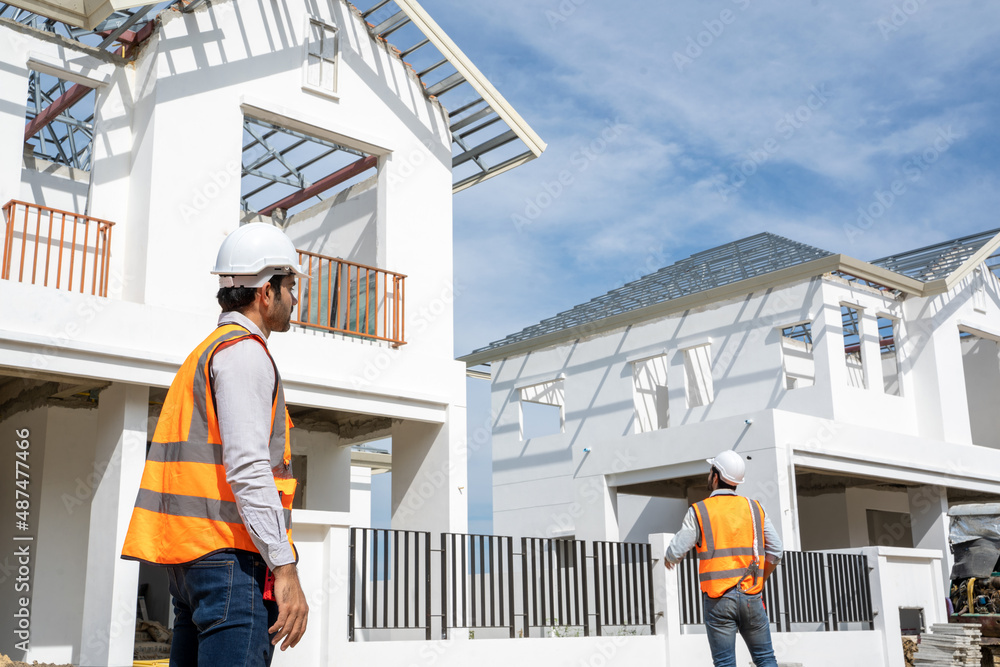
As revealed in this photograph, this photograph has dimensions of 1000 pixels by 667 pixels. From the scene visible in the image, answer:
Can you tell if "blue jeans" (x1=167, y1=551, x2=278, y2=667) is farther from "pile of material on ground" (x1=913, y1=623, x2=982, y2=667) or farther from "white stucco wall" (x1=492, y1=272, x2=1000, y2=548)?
"white stucco wall" (x1=492, y1=272, x2=1000, y2=548)

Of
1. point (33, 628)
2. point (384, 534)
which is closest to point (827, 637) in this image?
point (384, 534)

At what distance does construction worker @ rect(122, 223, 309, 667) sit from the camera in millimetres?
2664

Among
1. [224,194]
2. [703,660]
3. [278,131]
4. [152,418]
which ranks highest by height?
[278,131]

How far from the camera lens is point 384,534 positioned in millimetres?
9297

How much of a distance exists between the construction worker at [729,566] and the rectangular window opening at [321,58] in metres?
8.89

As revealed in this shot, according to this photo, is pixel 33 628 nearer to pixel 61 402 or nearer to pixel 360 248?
pixel 61 402

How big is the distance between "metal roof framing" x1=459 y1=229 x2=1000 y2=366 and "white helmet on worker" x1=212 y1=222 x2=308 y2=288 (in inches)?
731

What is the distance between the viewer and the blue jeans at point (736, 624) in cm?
664

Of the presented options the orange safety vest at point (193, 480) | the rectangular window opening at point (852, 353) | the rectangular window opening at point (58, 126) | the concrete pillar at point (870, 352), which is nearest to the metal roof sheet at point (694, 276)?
the concrete pillar at point (870, 352)

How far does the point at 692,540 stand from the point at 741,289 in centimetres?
1561

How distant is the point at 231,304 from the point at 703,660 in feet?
32.9

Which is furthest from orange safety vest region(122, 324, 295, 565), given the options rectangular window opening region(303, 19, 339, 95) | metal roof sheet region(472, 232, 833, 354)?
metal roof sheet region(472, 232, 833, 354)

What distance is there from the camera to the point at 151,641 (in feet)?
42.9

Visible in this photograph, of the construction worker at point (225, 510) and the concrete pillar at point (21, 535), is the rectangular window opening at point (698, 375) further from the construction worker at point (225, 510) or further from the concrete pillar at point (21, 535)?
the construction worker at point (225, 510)
